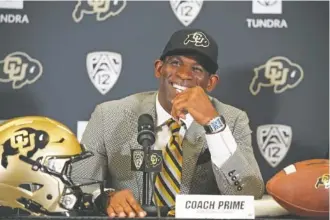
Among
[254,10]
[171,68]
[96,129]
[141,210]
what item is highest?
[254,10]

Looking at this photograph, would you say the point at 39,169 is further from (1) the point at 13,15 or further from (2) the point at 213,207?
(1) the point at 13,15

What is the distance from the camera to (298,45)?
7.42 feet

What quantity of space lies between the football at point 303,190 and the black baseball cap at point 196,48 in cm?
45

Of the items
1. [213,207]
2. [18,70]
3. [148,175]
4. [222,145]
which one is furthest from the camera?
[18,70]

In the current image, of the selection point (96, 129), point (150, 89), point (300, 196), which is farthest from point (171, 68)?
point (300, 196)

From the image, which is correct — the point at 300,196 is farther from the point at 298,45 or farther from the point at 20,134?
the point at 298,45

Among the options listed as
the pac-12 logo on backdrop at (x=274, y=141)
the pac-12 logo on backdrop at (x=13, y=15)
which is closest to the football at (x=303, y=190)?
the pac-12 logo on backdrop at (x=274, y=141)

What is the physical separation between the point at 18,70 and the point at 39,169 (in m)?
0.85

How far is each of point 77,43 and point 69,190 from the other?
0.90 metres

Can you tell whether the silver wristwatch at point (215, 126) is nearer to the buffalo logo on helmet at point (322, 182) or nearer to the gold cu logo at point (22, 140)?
the buffalo logo on helmet at point (322, 182)

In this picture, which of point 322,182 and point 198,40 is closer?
point 322,182

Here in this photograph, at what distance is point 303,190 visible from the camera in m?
1.48

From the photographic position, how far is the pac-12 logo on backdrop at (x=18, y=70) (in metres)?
2.21

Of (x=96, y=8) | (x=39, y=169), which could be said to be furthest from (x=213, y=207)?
(x=96, y=8)
